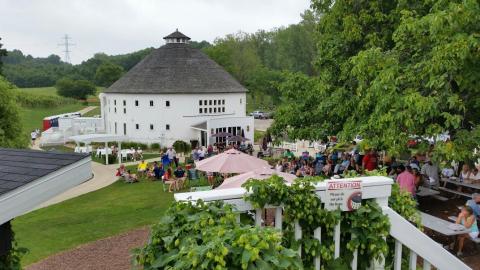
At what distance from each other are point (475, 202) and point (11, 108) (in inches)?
951

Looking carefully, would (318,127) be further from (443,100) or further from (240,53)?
(240,53)

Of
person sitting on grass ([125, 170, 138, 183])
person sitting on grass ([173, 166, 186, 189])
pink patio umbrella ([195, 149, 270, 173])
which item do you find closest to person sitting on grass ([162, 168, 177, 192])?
person sitting on grass ([173, 166, 186, 189])

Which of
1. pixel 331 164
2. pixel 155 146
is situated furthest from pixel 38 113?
pixel 331 164

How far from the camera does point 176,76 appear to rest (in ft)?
133

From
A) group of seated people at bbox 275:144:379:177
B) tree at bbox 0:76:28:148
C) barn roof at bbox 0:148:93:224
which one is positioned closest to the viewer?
Answer: barn roof at bbox 0:148:93:224

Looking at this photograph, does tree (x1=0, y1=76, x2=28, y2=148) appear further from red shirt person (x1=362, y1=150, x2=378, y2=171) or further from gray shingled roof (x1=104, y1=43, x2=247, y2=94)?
red shirt person (x1=362, y1=150, x2=378, y2=171)

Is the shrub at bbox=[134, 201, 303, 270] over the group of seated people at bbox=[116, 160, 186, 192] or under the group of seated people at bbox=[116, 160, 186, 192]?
over

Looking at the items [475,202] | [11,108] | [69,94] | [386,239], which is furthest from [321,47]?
[69,94]

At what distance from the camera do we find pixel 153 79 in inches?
1594

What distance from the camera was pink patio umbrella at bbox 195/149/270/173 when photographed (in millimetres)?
15461

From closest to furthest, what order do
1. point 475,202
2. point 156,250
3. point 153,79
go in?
point 156,250
point 475,202
point 153,79

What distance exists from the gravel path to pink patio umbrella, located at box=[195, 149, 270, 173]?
382 centimetres

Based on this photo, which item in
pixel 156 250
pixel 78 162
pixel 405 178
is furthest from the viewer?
pixel 405 178

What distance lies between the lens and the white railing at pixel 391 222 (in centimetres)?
301
